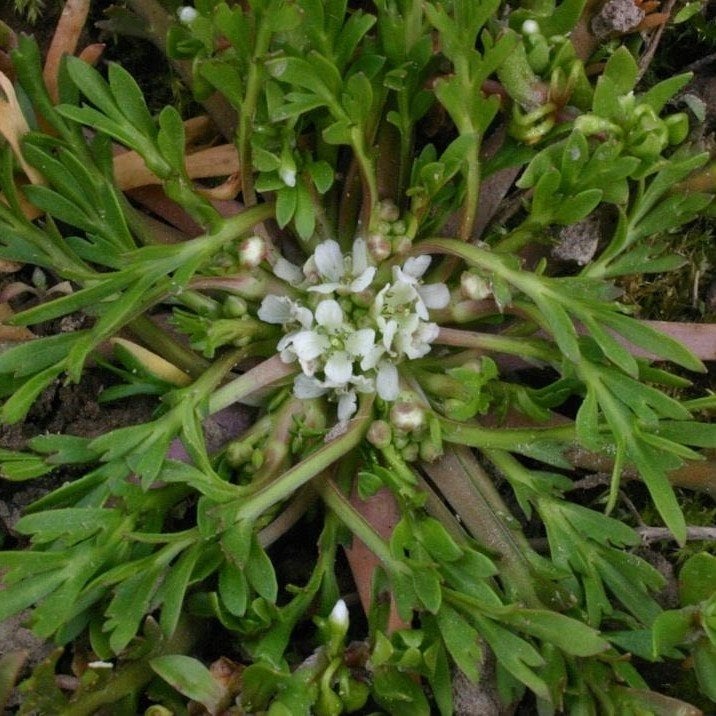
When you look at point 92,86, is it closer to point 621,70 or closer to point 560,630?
point 621,70

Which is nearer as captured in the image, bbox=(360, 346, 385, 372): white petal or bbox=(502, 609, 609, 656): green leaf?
bbox=(502, 609, 609, 656): green leaf

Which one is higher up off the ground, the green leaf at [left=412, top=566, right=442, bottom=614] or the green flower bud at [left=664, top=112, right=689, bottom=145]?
the green flower bud at [left=664, top=112, right=689, bottom=145]

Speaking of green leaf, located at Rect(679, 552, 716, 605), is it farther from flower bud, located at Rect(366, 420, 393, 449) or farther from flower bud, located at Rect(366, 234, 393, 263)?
flower bud, located at Rect(366, 234, 393, 263)

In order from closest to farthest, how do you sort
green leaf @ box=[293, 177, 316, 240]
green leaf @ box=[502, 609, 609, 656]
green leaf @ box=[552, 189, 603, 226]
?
1. green leaf @ box=[502, 609, 609, 656]
2. green leaf @ box=[552, 189, 603, 226]
3. green leaf @ box=[293, 177, 316, 240]

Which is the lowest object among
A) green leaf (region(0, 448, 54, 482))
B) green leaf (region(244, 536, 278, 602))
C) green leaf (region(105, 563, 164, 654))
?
green leaf (region(105, 563, 164, 654))

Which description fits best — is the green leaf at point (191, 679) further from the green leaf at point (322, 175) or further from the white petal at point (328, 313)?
the green leaf at point (322, 175)

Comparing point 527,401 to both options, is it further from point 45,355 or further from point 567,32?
point 45,355

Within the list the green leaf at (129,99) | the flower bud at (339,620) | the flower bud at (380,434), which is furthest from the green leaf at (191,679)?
the green leaf at (129,99)

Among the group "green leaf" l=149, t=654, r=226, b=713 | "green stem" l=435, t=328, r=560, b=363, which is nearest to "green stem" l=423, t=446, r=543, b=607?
"green stem" l=435, t=328, r=560, b=363
